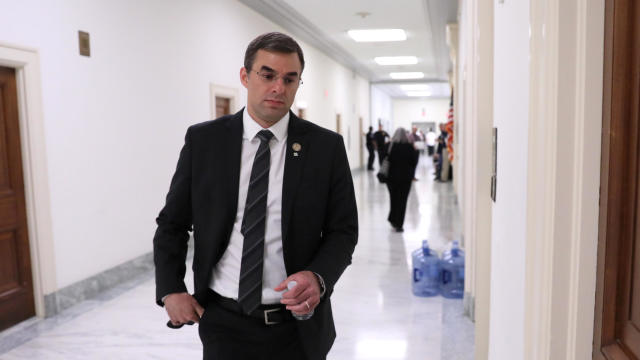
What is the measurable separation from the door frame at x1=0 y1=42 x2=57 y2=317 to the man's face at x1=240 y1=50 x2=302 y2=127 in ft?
11.2

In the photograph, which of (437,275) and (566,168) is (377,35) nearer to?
(437,275)

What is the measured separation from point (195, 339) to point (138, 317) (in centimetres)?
78

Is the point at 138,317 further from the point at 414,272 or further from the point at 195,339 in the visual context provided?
the point at 414,272

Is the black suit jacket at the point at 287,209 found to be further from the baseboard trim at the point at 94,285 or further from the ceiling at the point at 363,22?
the ceiling at the point at 363,22

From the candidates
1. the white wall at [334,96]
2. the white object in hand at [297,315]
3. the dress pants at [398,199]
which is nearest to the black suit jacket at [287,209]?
the white object in hand at [297,315]

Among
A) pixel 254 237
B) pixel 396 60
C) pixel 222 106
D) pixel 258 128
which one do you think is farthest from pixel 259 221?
pixel 396 60

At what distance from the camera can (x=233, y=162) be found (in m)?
1.87

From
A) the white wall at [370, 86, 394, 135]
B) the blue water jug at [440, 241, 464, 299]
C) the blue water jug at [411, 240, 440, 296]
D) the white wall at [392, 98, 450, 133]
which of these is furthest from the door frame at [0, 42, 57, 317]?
the white wall at [392, 98, 450, 133]

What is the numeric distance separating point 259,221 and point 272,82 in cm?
45

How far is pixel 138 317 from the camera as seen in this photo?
469cm

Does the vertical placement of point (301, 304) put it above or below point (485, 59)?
below

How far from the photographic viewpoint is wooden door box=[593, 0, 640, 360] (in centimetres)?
102

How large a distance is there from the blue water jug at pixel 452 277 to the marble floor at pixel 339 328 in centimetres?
9

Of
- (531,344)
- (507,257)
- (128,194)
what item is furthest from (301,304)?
(128,194)
